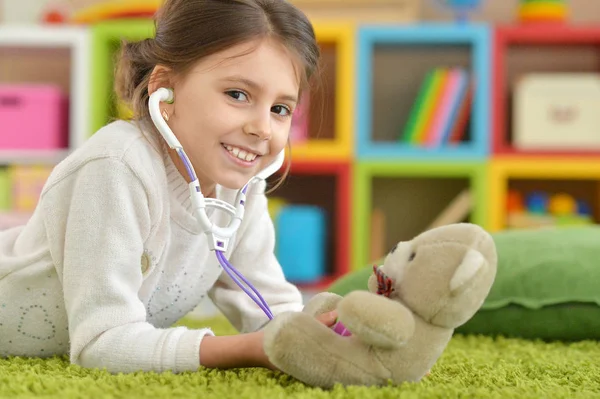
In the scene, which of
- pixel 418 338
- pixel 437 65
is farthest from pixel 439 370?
pixel 437 65

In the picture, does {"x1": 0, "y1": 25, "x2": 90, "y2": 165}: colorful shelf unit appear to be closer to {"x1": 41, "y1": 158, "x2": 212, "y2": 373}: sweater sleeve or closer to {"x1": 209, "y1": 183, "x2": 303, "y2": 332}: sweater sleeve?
{"x1": 209, "y1": 183, "x2": 303, "y2": 332}: sweater sleeve

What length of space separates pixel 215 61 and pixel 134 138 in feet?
0.48

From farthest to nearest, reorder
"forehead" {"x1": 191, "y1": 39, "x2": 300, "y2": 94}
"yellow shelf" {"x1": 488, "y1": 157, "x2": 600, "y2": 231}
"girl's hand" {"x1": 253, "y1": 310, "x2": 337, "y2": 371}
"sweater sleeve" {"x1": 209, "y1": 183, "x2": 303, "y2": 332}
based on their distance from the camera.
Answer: "yellow shelf" {"x1": 488, "y1": 157, "x2": 600, "y2": 231} < "sweater sleeve" {"x1": 209, "y1": 183, "x2": 303, "y2": 332} < "forehead" {"x1": 191, "y1": 39, "x2": 300, "y2": 94} < "girl's hand" {"x1": 253, "y1": 310, "x2": 337, "y2": 371}

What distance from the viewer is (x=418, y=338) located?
786mm

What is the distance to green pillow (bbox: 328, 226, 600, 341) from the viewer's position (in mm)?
1303

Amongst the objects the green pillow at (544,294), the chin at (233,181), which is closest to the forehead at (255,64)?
the chin at (233,181)

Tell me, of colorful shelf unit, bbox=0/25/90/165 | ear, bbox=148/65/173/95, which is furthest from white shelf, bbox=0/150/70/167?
ear, bbox=148/65/173/95

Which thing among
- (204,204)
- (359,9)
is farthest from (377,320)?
(359,9)

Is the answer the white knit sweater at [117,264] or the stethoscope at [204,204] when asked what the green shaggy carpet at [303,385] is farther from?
the stethoscope at [204,204]

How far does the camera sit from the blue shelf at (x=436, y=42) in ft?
8.18

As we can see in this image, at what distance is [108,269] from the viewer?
932 mm

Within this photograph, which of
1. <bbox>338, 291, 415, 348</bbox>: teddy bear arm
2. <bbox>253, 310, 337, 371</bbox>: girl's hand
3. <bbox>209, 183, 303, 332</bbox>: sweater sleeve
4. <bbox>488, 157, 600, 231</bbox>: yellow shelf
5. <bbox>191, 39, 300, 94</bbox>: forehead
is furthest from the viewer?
<bbox>488, 157, 600, 231</bbox>: yellow shelf

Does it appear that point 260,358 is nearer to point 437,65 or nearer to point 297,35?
point 297,35

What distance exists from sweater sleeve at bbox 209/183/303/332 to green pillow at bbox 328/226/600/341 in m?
0.21
